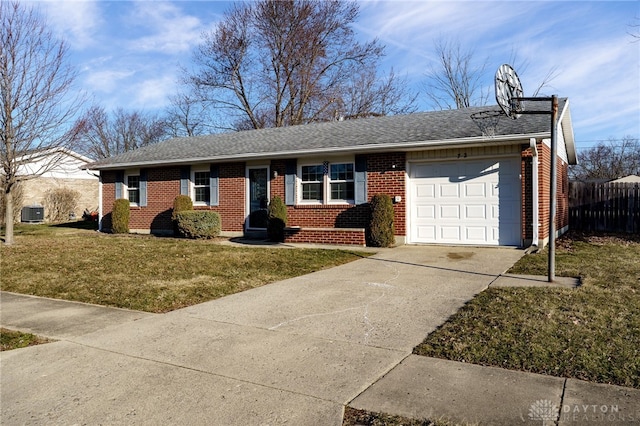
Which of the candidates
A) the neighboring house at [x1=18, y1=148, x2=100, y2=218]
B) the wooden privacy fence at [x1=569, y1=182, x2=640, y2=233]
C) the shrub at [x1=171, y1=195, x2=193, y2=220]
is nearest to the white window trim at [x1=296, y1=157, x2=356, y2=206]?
the shrub at [x1=171, y1=195, x2=193, y2=220]

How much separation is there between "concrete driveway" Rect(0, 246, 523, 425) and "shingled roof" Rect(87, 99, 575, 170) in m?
5.43

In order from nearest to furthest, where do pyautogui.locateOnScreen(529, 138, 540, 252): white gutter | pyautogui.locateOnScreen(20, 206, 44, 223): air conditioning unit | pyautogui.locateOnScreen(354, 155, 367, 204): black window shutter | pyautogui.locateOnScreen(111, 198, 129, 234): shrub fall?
pyautogui.locateOnScreen(529, 138, 540, 252): white gutter → pyautogui.locateOnScreen(354, 155, 367, 204): black window shutter → pyautogui.locateOnScreen(111, 198, 129, 234): shrub → pyautogui.locateOnScreen(20, 206, 44, 223): air conditioning unit

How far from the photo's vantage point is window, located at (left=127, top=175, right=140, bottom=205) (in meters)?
18.3

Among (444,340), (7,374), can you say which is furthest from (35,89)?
(444,340)

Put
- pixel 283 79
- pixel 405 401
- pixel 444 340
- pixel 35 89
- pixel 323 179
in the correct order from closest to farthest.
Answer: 1. pixel 405 401
2. pixel 444 340
3. pixel 35 89
4. pixel 323 179
5. pixel 283 79

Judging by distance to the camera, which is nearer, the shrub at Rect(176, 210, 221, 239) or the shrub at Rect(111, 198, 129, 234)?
the shrub at Rect(176, 210, 221, 239)

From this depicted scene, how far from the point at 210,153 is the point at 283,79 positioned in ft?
56.4

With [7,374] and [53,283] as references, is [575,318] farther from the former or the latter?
[53,283]

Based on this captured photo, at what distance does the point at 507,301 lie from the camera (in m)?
5.97

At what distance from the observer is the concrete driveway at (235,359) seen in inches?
131

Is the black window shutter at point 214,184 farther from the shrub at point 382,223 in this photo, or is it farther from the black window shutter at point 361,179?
the shrub at point 382,223

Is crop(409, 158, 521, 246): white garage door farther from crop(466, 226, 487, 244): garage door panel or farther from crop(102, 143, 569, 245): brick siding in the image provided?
crop(102, 143, 569, 245): brick siding

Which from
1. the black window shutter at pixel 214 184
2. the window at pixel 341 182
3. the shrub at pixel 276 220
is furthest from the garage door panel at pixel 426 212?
the black window shutter at pixel 214 184

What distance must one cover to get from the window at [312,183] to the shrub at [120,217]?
25.1 ft
